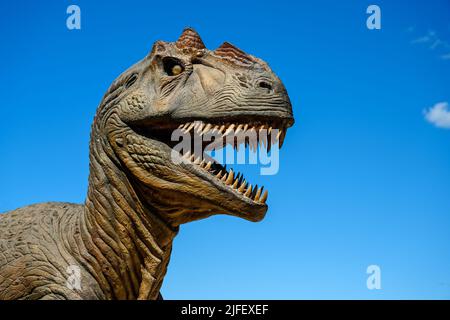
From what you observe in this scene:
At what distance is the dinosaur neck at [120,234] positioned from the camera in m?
7.61

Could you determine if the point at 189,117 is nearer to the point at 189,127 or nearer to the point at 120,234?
the point at 189,127

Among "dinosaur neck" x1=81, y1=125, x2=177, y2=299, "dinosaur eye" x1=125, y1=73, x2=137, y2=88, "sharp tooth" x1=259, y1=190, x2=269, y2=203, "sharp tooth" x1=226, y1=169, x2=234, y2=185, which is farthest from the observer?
"dinosaur eye" x1=125, y1=73, x2=137, y2=88

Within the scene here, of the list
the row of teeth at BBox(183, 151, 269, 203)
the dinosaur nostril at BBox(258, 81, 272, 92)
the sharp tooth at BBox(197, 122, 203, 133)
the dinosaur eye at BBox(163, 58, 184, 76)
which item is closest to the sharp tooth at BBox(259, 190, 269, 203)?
the row of teeth at BBox(183, 151, 269, 203)

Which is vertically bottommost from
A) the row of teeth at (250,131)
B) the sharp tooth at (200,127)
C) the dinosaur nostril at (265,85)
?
the row of teeth at (250,131)

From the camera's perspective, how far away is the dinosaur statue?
7.31m

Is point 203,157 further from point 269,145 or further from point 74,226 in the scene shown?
point 74,226

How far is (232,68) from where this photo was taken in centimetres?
748

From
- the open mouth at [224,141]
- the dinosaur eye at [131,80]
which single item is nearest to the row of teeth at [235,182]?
the open mouth at [224,141]

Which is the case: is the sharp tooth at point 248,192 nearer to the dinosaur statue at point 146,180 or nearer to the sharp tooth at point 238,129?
the dinosaur statue at point 146,180

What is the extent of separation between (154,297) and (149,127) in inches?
57.9

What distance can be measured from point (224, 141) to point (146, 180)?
72 centimetres

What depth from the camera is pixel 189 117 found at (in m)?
7.37

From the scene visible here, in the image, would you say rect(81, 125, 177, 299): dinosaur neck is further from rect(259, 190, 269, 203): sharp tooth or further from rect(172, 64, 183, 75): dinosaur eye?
rect(259, 190, 269, 203): sharp tooth

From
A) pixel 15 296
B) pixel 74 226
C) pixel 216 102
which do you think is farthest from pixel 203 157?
pixel 15 296
